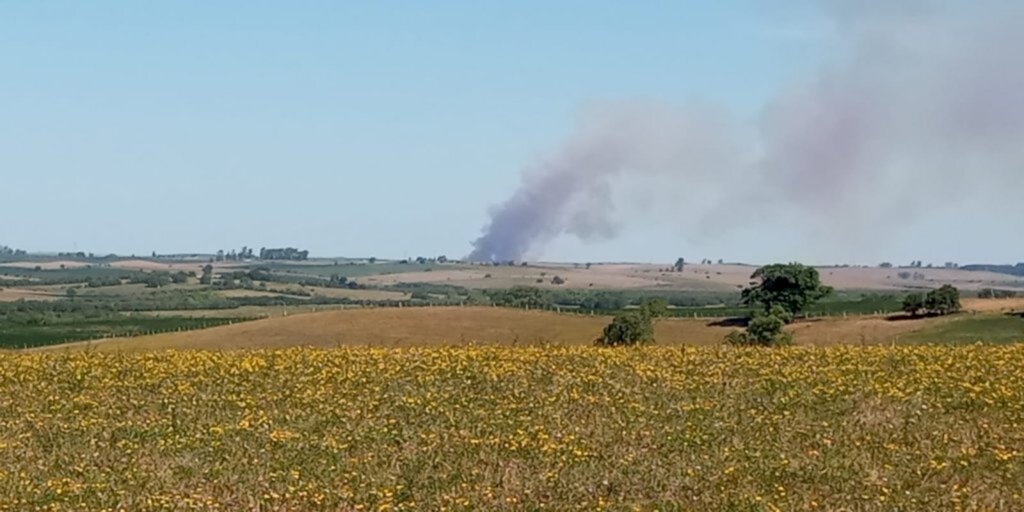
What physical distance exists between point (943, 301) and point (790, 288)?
39.3ft

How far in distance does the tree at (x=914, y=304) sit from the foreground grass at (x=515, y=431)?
60.0m

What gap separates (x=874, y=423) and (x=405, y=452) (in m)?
7.92

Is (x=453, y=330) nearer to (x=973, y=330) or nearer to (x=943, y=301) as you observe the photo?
(x=973, y=330)

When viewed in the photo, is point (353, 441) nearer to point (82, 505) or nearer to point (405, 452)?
point (405, 452)

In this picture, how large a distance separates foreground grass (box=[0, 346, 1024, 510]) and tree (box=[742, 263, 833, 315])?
6409 centimetres

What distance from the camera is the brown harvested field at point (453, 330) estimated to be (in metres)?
71.8

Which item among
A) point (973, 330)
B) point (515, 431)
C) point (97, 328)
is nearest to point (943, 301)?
point (973, 330)

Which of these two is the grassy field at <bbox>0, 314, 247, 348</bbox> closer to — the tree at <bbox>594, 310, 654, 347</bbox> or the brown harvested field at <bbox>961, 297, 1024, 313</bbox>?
the tree at <bbox>594, 310, 654, 347</bbox>

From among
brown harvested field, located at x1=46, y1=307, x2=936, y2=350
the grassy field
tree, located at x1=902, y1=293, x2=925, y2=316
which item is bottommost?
the grassy field

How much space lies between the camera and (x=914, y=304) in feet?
289

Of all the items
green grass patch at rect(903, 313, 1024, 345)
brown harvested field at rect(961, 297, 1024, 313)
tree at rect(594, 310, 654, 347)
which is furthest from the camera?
brown harvested field at rect(961, 297, 1024, 313)

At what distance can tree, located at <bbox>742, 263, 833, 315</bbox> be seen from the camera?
93375mm

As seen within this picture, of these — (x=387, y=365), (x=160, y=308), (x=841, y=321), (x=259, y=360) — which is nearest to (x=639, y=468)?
(x=387, y=365)

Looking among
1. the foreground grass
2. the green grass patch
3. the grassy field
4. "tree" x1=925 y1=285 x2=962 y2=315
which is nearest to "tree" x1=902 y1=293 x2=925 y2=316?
"tree" x1=925 y1=285 x2=962 y2=315
